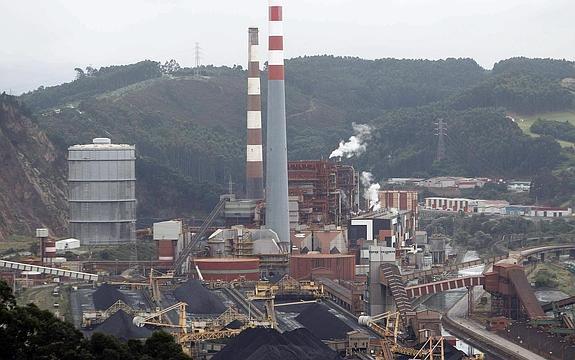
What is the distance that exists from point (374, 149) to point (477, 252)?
4183 cm

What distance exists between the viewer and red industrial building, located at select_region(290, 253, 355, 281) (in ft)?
226

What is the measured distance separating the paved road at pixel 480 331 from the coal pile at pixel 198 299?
341 inches

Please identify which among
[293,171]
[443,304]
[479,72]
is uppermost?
[479,72]

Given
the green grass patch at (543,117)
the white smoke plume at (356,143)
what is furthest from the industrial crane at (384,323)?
the green grass patch at (543,117)

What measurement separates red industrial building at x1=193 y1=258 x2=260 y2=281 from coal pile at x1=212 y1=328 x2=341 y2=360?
22946 mm

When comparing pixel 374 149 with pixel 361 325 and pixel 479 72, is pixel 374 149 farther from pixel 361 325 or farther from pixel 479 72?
pixel 361 325

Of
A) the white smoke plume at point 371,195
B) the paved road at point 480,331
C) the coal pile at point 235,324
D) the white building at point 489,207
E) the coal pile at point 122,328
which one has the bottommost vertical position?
the paved road at point 480,331

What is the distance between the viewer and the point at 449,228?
10038 centimetres

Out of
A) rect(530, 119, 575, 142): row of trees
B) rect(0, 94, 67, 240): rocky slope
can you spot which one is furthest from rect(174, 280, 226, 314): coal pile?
rect(530, 119, 575, 142): row of trees

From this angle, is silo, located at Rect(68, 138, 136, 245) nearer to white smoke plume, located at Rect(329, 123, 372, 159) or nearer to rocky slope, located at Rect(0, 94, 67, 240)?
rocky slope, located at Rect(0, 94, 67, 240)

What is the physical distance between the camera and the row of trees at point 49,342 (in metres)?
30.3

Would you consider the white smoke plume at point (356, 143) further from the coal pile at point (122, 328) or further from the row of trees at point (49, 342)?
the row of trees at point (49, 342)

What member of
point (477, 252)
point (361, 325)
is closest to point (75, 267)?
point (361, 325)

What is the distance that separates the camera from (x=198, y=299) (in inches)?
2248
